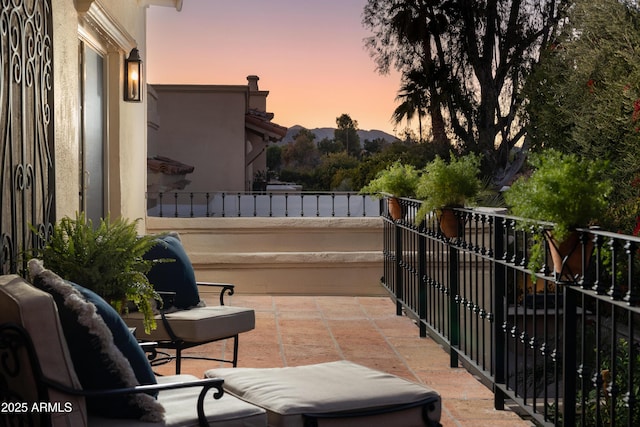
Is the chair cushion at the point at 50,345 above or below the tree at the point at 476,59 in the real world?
below

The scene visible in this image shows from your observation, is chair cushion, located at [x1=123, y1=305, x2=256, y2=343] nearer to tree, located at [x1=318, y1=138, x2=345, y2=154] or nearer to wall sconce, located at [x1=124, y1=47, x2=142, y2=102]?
wall sconce, located at [x1=124, y1=47, x2=142, y2=102]

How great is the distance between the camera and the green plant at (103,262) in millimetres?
3906

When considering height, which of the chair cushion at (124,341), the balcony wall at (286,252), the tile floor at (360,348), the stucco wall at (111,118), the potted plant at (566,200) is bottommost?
the tile floor at (360,348)

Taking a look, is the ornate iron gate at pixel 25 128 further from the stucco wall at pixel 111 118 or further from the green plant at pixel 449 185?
the green plant at pixel 449 185

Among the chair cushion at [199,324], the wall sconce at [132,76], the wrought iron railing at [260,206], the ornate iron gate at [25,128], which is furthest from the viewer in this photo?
the wrought iron railing at [260,206]

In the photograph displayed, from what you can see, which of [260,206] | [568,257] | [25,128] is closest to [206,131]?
[260,206]

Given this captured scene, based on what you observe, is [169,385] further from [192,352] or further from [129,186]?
[129,186]

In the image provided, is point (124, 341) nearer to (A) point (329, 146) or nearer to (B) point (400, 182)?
(B) point (400, 182)

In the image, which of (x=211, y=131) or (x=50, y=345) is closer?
(x=50, y=345)

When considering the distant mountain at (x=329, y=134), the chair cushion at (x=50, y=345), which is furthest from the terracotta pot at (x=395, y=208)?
the distant mountain at (x=329, y=134)

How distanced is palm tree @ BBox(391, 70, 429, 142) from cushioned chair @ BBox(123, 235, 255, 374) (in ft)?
66.0

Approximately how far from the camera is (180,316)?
542cm

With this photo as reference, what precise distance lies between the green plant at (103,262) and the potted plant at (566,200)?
1.86 metres

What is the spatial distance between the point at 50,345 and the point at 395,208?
5.55m
